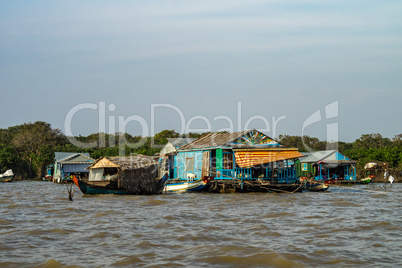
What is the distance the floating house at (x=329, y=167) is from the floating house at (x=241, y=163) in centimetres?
882

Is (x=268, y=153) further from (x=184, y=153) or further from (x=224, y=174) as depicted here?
(x=184, y=153)

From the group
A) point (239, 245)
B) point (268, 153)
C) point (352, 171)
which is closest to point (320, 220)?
point (239, 245)

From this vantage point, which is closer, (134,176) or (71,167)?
(134,176)

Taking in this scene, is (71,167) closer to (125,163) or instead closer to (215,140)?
(215,140)

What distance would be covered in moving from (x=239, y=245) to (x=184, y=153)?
1654 cm

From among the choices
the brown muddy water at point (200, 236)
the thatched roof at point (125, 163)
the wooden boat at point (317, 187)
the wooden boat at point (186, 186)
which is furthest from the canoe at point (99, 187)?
the wooden boat at point (317, 187)

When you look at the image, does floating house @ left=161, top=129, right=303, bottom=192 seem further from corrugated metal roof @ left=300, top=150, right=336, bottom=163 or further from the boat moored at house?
corrugated metal roof @ left=300, top=150, right=336, bottom=163

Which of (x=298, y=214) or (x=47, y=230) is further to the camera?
(x=298, y=214)

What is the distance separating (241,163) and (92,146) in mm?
36722

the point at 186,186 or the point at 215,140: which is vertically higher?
the point at 215,140

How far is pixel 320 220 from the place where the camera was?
11398 millimetres

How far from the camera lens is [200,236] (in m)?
9.04

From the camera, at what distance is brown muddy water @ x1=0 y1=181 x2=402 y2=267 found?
706cm

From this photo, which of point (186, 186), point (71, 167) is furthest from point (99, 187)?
point (71, 167)
